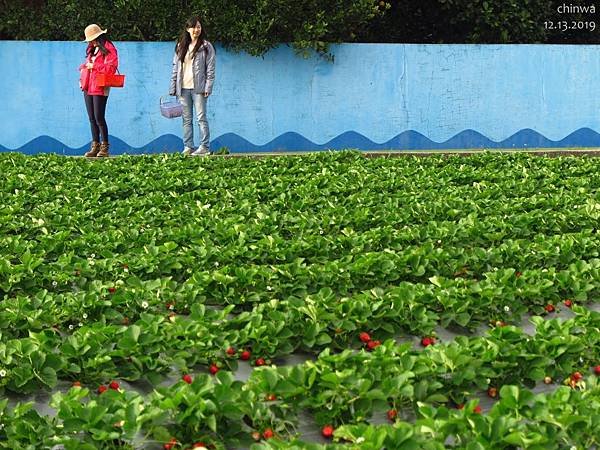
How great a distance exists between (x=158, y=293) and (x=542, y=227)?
2.96m

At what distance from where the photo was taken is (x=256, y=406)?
3.02m

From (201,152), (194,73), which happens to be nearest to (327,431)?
(201,152)

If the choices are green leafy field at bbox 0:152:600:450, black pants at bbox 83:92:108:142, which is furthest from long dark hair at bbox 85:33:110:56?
green leafy field at bbox 0:152:600:450

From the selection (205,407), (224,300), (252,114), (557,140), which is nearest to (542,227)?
(224,300)

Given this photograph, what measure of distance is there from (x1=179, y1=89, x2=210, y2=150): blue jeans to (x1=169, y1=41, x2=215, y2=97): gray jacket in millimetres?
106

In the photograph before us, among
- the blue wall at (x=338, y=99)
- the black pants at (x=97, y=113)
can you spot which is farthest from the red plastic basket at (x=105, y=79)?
the blue wall at (x=338, y=99)

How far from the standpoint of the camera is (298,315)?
3961 mm

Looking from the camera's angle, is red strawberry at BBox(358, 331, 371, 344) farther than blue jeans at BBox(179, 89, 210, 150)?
No

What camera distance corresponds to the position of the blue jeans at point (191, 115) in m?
11.2

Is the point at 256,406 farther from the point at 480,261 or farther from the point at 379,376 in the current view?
the point at 480,261

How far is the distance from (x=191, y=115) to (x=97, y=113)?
1.09 meters

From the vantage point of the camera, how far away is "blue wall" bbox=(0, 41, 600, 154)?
13094mm

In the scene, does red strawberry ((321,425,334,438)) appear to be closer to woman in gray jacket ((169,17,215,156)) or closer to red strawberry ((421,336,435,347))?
red strawberry ((421,336,435,347))

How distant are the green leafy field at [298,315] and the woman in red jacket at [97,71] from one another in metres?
3.21
